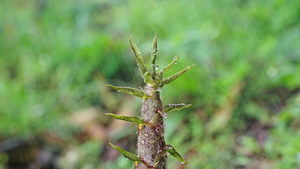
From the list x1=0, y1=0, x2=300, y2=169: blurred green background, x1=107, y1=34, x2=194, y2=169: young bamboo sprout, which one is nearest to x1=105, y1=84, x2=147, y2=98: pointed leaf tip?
x1=107, y1=34, x2=194, y2=169: young bamboo sprout

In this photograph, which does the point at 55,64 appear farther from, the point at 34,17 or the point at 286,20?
the point at 286,20

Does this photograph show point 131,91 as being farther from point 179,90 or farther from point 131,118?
point 179,90

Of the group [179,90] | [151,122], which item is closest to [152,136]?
[151,122]

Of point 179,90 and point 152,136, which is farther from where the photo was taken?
point 179,90

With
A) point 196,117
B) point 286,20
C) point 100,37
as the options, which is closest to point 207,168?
point 196,117

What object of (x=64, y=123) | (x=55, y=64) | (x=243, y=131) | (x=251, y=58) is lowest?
(x=243, y=131)

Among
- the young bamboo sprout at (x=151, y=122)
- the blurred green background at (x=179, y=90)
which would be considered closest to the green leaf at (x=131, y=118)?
the young bamboo sprout at (x=151, y=122)

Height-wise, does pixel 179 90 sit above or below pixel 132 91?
above
